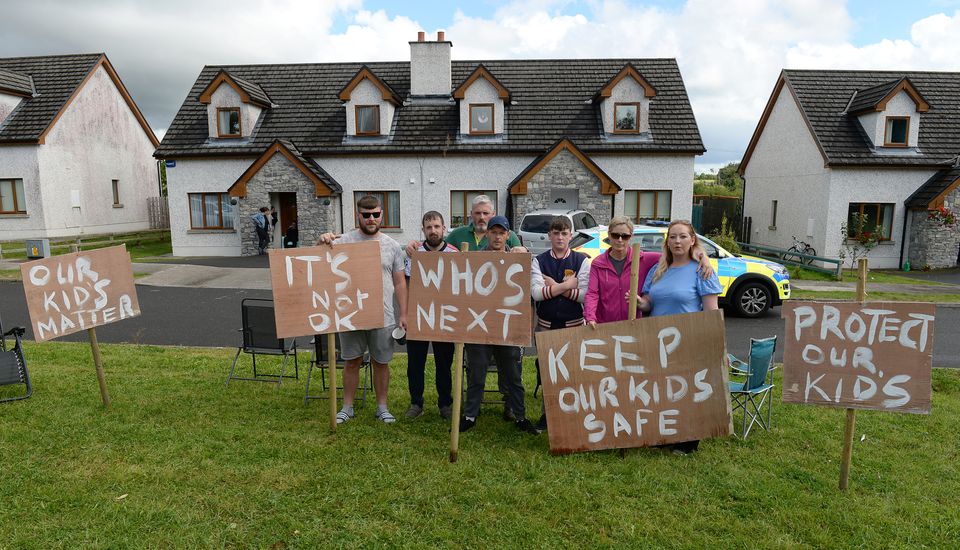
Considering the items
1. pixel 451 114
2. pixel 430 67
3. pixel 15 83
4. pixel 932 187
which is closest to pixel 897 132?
pixel 932 187

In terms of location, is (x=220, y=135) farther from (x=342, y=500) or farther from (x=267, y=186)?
(x=342, y=500)

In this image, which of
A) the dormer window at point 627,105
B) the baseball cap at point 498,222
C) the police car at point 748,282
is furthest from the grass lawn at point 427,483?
the dormer window at point 627,105

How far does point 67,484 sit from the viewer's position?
4.13 metres

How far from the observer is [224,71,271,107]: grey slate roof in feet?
66.4

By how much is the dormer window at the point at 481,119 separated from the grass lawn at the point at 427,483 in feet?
52.0

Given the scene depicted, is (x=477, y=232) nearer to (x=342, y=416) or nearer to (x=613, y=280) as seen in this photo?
(x=613, y=280)

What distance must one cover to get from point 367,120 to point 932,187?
18919mm

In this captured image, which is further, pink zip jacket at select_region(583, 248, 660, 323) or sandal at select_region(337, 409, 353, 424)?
sandal at select_region(337, 409, 353, 424)

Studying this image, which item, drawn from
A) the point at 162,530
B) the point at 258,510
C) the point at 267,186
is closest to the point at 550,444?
the point at 258,510

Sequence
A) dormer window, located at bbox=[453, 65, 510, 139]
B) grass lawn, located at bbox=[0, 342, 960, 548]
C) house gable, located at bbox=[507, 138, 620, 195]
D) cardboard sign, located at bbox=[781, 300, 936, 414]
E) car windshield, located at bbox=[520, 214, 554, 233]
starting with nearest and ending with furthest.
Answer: grass lawn, located at bbox=[0, 342, 960, 548]
cardboard sign, located at bbox=[781, 300, 936, 414]
car windshield, located at bbox=[520, 214, 554, 233]
house gable, located at bbox=[507, 138, 620, 195]
dormer window, located at bbox=[453, 65, 510, 139]

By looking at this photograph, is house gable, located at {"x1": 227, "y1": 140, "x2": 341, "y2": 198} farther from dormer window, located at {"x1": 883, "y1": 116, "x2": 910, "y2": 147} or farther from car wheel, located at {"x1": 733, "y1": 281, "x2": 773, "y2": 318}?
dormer window, located at {"x1": 883, "y1": 116, "x2": 910, "y2": 147}

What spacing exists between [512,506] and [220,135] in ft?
66.7

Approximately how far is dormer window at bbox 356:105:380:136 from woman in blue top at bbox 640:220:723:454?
1720 centimetres

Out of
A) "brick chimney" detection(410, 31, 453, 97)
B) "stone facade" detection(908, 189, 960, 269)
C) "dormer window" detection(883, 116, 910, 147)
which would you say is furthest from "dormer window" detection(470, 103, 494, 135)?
"stone facade" detection(908, 189, 960, 269)
